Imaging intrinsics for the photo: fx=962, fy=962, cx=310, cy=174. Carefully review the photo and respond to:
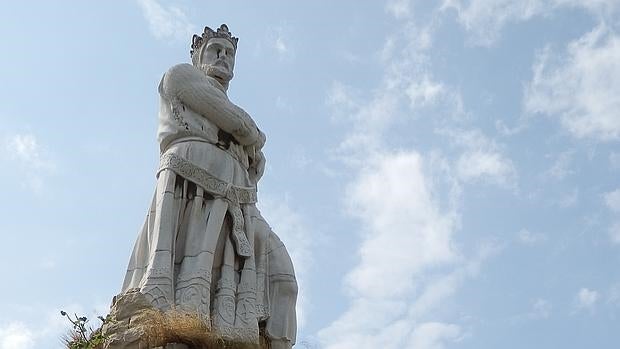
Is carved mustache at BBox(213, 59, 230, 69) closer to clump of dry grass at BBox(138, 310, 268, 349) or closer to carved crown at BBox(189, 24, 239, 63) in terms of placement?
carved crown at BBox(189, 24, 239, 63)

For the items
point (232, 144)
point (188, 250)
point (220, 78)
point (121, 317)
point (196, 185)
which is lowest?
point (121, 317)

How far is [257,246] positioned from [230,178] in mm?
894

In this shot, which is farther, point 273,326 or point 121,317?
point 273,326

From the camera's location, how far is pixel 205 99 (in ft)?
39.3

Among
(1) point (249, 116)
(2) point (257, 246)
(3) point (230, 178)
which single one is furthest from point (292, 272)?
(1) point (249, 116)

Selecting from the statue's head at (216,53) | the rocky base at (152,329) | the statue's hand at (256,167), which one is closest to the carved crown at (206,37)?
the statue's head at (216,53)

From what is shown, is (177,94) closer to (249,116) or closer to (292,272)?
(249,116)

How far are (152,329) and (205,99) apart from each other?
3.29m

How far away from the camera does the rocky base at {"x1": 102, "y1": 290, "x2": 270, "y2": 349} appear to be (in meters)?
9.87

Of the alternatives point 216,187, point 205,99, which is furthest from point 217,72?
point 216,187

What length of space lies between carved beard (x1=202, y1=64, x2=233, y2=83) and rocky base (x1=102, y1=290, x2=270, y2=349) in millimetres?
3614

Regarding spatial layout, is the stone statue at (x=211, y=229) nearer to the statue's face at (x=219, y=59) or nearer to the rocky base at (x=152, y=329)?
the statue's face at (x=219, y=59)

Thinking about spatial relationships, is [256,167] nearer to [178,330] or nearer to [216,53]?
[216,53]

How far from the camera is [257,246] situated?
38.5ft
